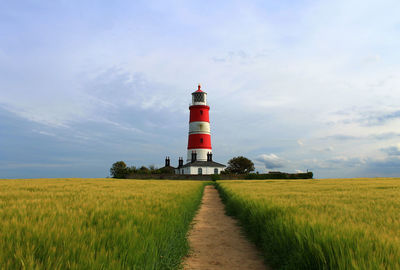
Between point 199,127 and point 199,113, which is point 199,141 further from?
point 199,113

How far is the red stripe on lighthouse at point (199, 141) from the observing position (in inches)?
2453

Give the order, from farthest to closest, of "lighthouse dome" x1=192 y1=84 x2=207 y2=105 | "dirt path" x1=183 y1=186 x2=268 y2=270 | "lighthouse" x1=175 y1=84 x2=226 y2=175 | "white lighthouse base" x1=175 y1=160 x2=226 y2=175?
"lighthouse dome" x1=192 y1=84 x2=207 y2=105 < "lighthouse" x1=175 y1=84 x2=226 y2=175 < "white lighthouse base" x1=175 y1=160 x2=226 y2=175 < "dirt path" x1=183 y1=186 x2=268 y2=270

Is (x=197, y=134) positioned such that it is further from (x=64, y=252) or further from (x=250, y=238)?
(x=64, y=252)

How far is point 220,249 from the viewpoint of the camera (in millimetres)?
6809

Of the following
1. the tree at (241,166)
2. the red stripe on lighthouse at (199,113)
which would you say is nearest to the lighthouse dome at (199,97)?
the red stripe on lighthouse at (199,113)

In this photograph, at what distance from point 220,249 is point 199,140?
182 feet

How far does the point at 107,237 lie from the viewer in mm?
3770

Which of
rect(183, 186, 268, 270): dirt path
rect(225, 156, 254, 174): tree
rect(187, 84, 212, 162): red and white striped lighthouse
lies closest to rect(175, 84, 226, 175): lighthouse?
rect(187, 84, 212, 162): red and white striped lighthouse

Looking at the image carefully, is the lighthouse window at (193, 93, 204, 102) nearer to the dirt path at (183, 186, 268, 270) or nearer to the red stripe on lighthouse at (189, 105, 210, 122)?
the red stripe on lighthouse at (189, 105, 210, 122)

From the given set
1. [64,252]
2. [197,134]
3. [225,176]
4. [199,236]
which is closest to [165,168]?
[197,134]

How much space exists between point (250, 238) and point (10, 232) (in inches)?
248

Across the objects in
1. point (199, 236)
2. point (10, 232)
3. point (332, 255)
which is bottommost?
point (199, 236)

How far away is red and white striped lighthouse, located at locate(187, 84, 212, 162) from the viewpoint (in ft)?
204

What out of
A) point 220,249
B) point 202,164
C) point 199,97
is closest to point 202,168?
point 202,164
